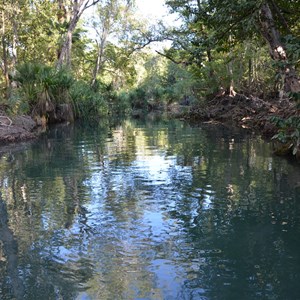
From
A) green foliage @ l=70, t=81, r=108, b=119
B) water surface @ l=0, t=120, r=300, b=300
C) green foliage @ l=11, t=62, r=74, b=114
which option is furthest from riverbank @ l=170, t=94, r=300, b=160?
green foliage @ l=11, t=62, r=74, b=114

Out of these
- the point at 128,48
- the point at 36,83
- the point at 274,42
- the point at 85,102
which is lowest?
the point at 85,102

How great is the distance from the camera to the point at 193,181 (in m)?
7.96

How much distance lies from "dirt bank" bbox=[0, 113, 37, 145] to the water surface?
14.9 ft

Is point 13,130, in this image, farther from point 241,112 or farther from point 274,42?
point 241,112

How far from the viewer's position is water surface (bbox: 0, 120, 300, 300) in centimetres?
367

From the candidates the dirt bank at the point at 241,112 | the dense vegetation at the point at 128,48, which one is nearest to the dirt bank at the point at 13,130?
the dense vegetation at the point at 128,48

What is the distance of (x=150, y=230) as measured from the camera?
5.15 meters

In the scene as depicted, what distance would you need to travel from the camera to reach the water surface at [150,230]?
12.0 ft

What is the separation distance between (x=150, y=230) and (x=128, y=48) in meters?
27.9

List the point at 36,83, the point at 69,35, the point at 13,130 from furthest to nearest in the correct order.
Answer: the point at 69,35 < the point at 36,83 < the point at 13,130

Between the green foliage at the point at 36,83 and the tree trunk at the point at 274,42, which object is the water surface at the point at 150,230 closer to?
the tree trunk at the point at 274,42

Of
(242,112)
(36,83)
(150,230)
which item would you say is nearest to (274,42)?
(150,230)

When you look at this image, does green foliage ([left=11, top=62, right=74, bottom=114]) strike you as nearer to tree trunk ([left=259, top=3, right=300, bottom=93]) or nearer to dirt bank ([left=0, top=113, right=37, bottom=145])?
dirt bank ([left=0, top=113, right=37, bottom=145])

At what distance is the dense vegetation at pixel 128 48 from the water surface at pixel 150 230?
2.59 metres
